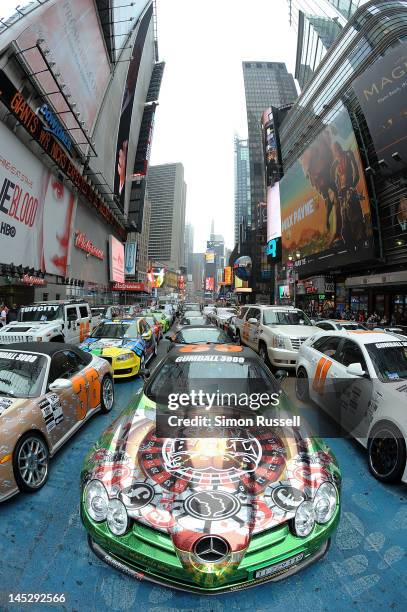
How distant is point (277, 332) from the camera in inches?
342

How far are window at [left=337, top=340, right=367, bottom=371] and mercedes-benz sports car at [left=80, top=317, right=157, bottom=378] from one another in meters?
4.66

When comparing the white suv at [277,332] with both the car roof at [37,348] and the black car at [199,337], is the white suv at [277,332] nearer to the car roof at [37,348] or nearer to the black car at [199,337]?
the black car at [199,337]

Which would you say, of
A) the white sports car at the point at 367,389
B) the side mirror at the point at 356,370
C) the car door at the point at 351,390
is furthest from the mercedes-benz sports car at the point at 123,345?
the side mirror at the point at 356,370

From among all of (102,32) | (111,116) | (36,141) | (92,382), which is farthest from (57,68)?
(92,382)

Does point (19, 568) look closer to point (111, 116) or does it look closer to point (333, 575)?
point (333, 575)

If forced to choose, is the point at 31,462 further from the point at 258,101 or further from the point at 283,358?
the point at 258,101

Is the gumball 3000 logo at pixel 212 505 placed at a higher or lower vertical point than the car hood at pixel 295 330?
lower

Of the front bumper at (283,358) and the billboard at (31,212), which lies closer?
the front bumper at (283,358)

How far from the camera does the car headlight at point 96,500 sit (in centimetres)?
217

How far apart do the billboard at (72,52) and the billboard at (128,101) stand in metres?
9.06

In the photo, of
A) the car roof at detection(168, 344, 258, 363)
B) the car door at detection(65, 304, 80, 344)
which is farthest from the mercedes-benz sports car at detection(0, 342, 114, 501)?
Result: the car door at detection(65, 304, 80, 344)

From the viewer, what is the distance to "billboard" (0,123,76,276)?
58.1ft

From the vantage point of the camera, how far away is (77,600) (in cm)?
210

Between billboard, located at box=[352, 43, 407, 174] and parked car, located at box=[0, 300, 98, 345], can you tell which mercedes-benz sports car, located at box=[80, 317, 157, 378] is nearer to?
parked car, located at box=[0, 300, 98, 345]
